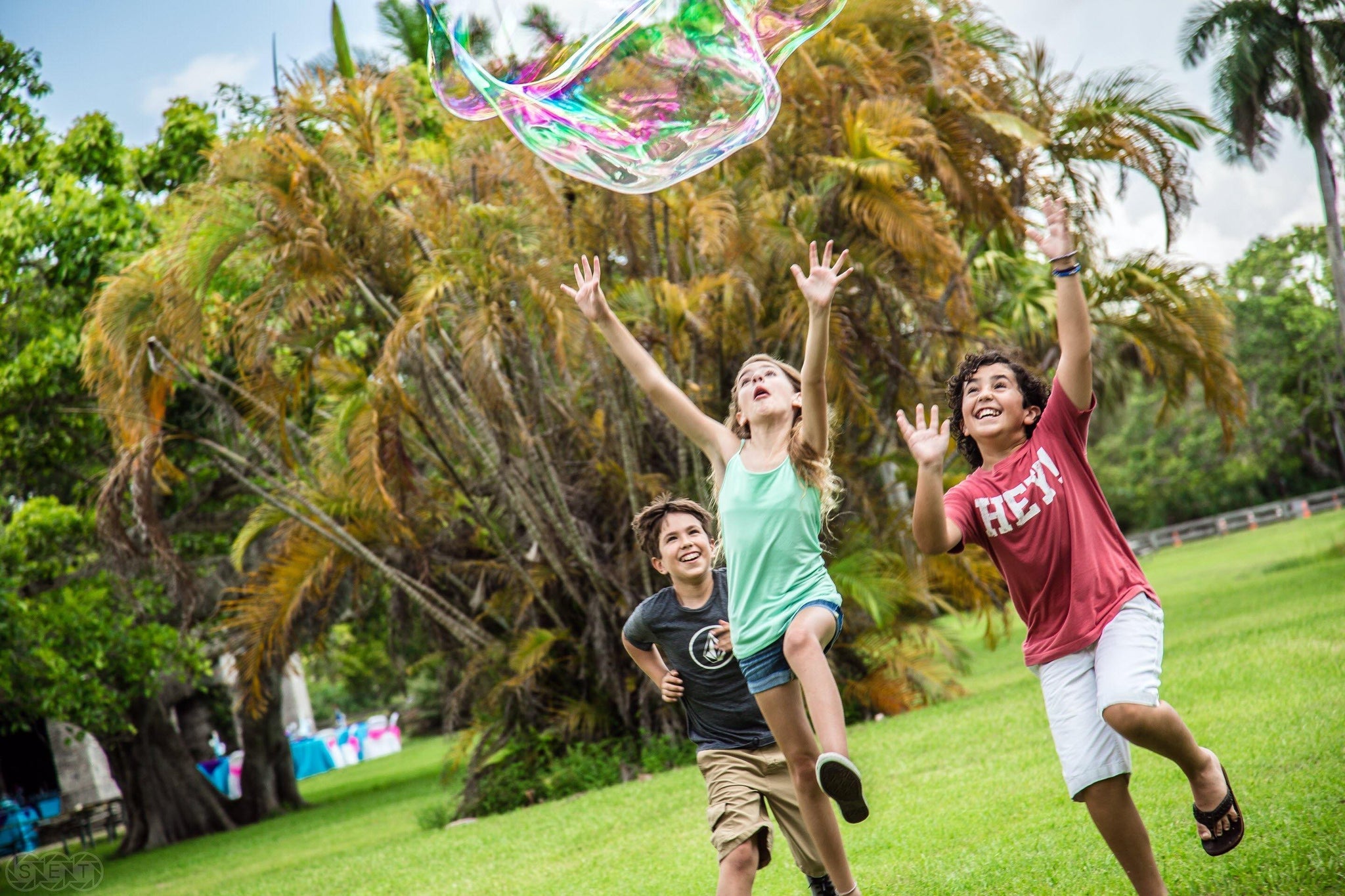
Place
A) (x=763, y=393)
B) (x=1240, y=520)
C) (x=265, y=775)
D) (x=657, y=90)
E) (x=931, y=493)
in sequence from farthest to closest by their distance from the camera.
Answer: (x=1240, y=520) → (x=265, y=775) → (x=657, y=90) → (x=763, y=393) → (x=931, y=493)

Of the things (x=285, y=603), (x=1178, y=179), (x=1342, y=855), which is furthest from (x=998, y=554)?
(x=1178, y=179)

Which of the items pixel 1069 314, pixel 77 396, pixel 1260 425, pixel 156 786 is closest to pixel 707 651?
pixel 1069 314

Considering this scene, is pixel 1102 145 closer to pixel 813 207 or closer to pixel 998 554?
pixel 813 207

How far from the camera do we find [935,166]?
11.7 m

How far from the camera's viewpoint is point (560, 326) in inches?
400

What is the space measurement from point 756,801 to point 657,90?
3106 mm

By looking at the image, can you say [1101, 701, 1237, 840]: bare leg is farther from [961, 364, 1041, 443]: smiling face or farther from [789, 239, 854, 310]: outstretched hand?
[789, 239, 854, 310]: outstretched hand

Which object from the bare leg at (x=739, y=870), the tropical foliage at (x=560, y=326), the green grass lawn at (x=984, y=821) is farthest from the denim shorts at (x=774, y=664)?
the tropical foliage at (x=560, y=326)

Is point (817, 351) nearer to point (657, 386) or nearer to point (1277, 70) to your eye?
point (657, 386)

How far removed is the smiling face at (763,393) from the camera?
3.94m

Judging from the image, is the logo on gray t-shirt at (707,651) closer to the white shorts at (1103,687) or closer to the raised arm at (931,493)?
the raised arm at (931,493)

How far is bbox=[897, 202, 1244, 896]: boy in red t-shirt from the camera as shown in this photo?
10.6 ft

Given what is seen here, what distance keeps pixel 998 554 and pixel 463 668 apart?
35.9 ft

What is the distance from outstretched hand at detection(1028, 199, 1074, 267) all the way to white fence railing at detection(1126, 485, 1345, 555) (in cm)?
4201
